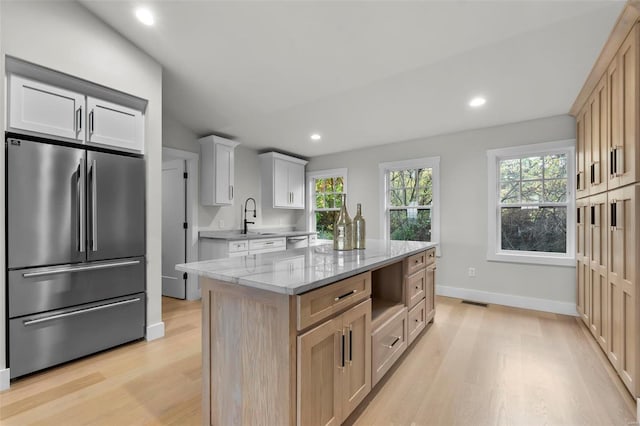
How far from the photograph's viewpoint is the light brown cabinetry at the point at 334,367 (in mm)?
1303

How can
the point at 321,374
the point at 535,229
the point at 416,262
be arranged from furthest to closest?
the point at 535,229, the point at 416,262, the point at 321,374

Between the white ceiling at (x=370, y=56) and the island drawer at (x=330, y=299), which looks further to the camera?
the white ceiling at (x=370, y=56)

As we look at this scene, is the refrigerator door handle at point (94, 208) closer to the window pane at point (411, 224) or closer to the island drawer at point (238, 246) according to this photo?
the island drawer at point (238, 246)

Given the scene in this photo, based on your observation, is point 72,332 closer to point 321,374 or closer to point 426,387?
point 321,374

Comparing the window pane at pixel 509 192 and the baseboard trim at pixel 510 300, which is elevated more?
the window pane at pixel 509 192

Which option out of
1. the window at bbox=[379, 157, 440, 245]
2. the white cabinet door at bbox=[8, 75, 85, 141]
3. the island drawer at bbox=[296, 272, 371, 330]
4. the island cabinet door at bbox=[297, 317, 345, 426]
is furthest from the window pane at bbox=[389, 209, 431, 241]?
the white cabinet door at bbox=[8, 75, 85, 141]

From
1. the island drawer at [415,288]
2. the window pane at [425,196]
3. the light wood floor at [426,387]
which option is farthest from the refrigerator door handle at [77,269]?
the window pane at [425,196]

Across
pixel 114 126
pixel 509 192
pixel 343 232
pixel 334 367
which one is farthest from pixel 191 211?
pixel 509 192

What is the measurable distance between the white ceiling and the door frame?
22.9 inches

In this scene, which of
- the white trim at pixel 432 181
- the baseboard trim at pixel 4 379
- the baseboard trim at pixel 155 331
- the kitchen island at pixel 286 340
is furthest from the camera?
the white trim at pixel 432 181

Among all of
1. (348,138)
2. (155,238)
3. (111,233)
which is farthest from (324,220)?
(111,233)

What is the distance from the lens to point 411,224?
4.71 metres

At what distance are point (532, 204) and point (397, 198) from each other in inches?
71.1

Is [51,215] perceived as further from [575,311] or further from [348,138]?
[575,311]
